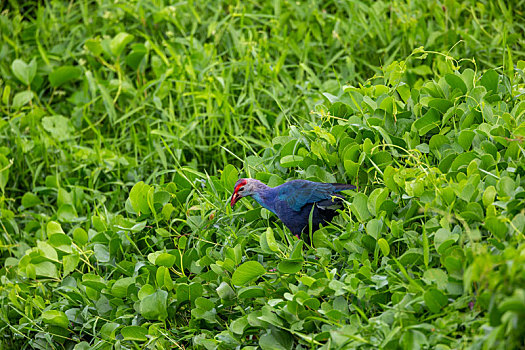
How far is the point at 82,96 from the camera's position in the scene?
4598mm

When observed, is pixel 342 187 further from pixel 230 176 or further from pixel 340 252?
pixel 230 176

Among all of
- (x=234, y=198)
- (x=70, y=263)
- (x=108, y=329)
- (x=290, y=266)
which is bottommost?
(x=108, y=329)

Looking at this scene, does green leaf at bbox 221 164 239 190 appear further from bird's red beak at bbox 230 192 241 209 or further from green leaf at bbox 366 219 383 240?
green leaf at bbox 366 219 383 240

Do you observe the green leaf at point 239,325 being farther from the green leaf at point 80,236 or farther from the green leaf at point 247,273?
the green leaf at point 80,236

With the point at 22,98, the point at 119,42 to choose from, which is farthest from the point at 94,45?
the point at 22,98

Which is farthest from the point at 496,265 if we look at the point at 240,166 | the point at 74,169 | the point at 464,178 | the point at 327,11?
the point at 327,11

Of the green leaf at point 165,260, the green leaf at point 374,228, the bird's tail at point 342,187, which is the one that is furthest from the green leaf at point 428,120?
the green leaf at point 165,260

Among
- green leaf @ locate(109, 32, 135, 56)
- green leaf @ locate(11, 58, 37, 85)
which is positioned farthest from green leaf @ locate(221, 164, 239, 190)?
green leaf @ locate(11, 58, 37, 85)

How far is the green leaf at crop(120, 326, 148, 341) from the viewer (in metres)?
2.71

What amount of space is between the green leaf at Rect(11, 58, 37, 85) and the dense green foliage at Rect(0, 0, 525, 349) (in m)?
0.02

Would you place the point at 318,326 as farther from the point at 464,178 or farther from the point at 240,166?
the point at 240,166

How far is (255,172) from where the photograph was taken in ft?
10.8

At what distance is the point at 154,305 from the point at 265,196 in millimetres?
677

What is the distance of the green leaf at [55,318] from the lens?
2.90m
